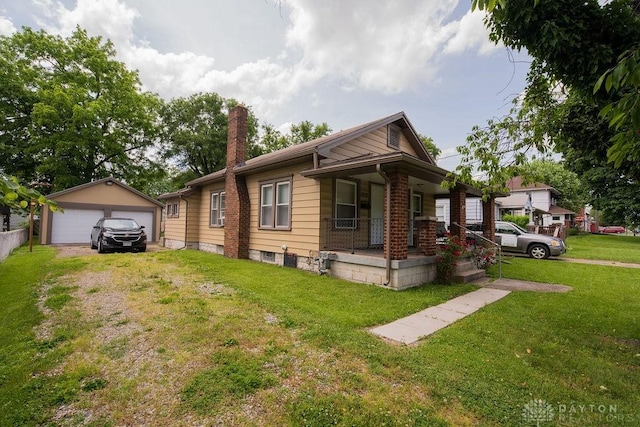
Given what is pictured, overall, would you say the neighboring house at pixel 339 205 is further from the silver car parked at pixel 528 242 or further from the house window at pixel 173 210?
the silver car parked at pixel 528 242

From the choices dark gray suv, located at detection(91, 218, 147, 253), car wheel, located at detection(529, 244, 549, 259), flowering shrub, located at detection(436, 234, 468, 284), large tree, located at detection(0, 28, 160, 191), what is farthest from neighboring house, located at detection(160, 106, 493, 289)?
large tree, located at detection(0, 28, 160, 191)

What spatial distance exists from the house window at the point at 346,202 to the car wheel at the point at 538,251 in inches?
361

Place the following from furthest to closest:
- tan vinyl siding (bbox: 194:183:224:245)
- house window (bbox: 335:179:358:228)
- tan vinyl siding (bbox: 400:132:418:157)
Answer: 1. tan vinyl siding (bbox: 194:183:224:245)
2. tan vinyl siding (bbox: 400:132:418:157)
3. house window (bbox: 335:179:358:228)

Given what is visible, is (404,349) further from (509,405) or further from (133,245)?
(133,245)

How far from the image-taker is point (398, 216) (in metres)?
6.81

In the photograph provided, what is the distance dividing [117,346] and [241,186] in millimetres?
7901

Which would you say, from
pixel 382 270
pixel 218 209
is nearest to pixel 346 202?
pixel 382 270

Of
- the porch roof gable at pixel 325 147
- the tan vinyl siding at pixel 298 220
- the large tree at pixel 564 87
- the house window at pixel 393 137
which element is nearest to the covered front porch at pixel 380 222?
the tan vinyl siding at pixel 298 220

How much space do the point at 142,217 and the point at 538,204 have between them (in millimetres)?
36553

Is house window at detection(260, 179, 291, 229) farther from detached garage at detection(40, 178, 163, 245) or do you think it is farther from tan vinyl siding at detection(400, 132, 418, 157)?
detached garage at detection(40, 178, 163, 245)

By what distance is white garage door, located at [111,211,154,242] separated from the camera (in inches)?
729

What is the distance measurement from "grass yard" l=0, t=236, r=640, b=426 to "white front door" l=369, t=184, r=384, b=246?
359 cm

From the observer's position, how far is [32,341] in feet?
12.3

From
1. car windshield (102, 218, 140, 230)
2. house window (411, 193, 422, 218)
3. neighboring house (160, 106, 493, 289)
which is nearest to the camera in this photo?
neighboring house (160, 106, 493, 289)
